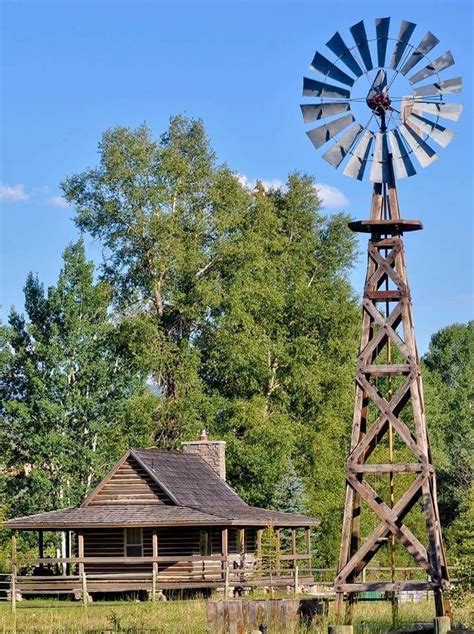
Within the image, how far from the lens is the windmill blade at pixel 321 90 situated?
31.2 meters

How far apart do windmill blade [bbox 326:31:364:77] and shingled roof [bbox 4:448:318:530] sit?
15.7 meters

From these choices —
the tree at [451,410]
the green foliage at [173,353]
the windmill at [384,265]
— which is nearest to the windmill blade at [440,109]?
the windmill at [384,265]

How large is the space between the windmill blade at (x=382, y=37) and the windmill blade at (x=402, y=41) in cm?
23

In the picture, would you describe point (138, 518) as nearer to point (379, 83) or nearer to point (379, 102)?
point (379, 102)

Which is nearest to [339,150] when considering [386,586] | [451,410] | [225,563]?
[386,586]

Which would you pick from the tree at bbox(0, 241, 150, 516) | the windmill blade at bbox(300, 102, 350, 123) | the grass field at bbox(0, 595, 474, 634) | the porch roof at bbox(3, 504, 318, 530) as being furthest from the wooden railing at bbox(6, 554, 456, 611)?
the windmill blade at bbox(300, 102, 350, 123)

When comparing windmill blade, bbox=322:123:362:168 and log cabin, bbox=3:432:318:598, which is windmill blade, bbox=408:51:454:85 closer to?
windmill blade, bbox=322:123:362:168

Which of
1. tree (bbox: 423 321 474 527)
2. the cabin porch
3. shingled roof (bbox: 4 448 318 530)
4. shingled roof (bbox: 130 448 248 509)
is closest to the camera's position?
the cabin porch

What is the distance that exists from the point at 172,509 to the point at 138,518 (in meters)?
1.15

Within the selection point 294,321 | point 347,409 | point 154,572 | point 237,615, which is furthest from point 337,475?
point 237,615

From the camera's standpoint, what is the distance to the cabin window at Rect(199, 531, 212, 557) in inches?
1740

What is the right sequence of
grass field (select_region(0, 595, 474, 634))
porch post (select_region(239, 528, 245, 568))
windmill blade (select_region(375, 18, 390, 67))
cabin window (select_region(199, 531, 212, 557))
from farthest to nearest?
porch post (select_region(239, 528, 245, 568)) < cabin window (select_region(199, 531, 212, 557)) < windmill blade (select_region(375, 18, 390, 67)) < grass field (select_region(0, 595, 474, 634))

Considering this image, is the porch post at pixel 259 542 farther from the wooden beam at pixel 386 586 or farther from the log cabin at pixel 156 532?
the wooden beam at pixel 386 586

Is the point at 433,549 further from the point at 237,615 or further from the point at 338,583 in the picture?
the point at 237,615
